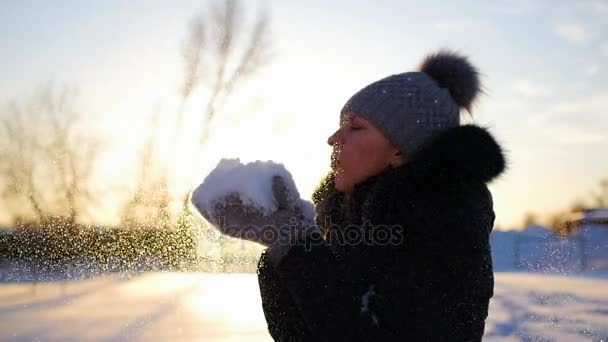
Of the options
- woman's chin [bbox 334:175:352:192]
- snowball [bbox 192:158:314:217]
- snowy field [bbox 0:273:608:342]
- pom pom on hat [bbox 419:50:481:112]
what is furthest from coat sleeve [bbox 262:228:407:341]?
snowy field [bbox 0:273:608:342]

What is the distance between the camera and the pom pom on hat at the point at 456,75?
1.60 metres

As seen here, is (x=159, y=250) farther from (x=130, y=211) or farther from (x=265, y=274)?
(x=265, y=274)

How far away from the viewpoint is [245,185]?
40.2 inches

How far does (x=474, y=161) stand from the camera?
1.23 m

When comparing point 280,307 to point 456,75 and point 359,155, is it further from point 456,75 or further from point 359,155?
point 456,75

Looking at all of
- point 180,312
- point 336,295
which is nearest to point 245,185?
point 336,295

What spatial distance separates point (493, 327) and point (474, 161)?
310 centimetres

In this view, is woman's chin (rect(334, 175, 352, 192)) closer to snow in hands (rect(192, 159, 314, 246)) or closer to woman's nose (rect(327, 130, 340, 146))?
woman's nose (rect(327, 130, 340, 146))

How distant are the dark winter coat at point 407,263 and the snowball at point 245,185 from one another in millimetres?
116

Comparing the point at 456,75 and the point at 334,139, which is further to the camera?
the point at 456,75

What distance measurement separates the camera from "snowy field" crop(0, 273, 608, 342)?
11.7ft

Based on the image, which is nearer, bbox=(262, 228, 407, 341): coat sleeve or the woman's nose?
bbox=(262, 228, 407, 341): coat sleeve

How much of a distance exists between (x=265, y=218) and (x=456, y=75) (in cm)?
80

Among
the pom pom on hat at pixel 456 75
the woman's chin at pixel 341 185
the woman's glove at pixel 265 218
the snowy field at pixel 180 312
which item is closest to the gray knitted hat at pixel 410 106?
the pom pom on hat at pixel 456 75
